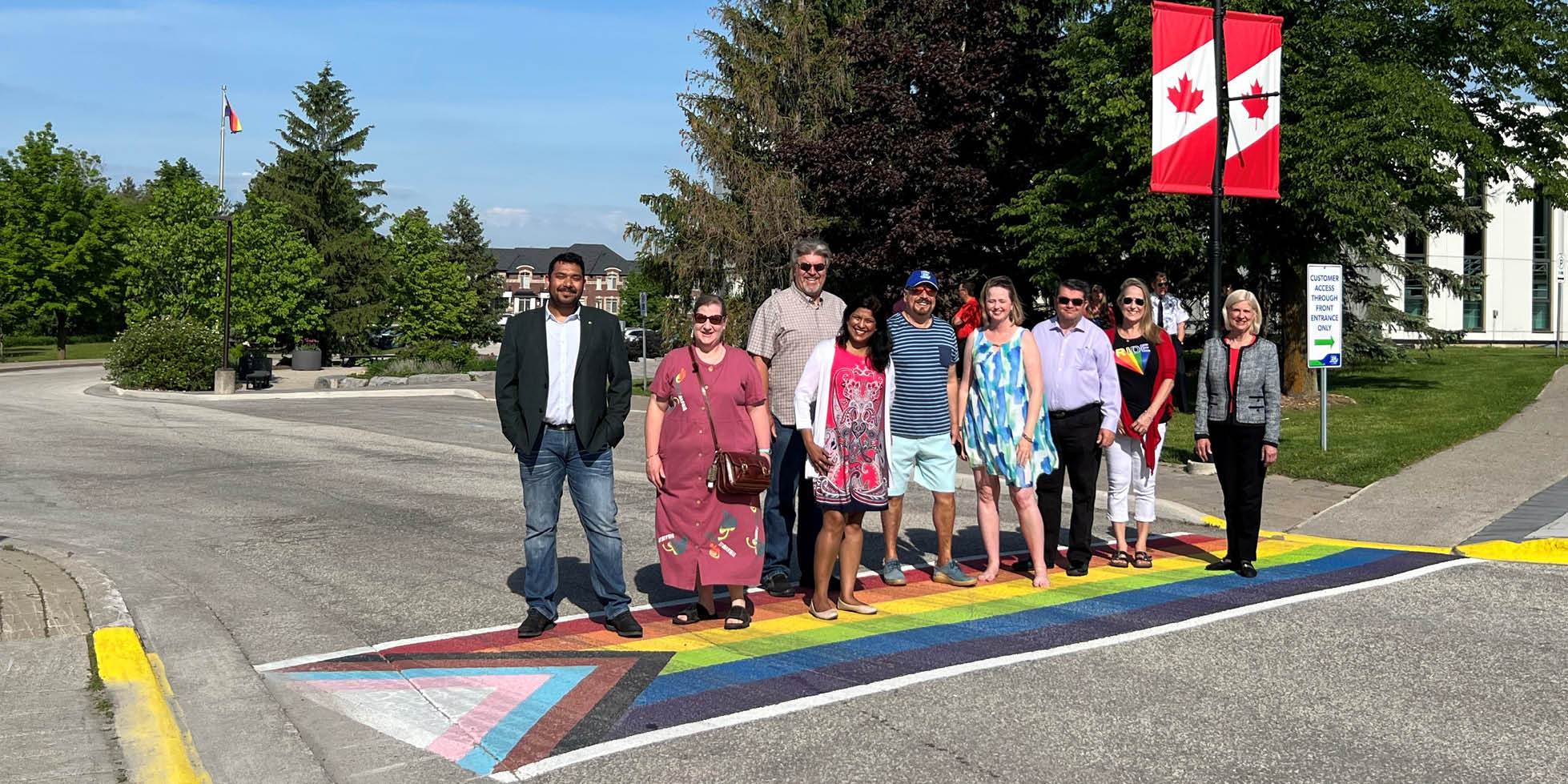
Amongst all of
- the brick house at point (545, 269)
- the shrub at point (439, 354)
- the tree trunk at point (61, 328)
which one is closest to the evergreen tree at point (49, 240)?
the tree trunk at point (61, 328)

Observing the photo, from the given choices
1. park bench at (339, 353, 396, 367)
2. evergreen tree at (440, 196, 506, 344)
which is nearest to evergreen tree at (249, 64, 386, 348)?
park bench at (339, 353, 396, 367)

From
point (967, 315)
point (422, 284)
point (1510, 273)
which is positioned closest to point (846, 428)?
point (967, 315)

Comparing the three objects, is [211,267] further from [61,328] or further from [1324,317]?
[1324,317]

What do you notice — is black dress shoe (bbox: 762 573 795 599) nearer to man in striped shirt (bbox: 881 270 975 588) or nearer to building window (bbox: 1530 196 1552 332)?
man in striped shirt (bbox: 881 270 975 588)

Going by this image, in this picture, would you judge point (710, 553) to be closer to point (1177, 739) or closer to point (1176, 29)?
point (1177, 739)

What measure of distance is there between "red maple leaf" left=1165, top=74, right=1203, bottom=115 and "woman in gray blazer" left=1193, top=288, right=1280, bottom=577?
5590 mm

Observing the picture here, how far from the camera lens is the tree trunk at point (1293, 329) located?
78.5 ft

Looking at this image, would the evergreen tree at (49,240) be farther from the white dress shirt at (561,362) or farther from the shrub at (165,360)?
the white dress shirt at (561,362)

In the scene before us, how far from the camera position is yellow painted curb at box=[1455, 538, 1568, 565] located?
8.99 metres

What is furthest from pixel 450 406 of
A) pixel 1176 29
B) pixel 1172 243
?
pixel 1176 29

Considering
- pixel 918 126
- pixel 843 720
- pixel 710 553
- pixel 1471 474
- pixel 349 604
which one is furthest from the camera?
pixel 918 126

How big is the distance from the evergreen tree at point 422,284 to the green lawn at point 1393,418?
44.2 metres

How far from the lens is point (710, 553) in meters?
6.78

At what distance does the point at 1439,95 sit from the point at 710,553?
1917 centimetres
